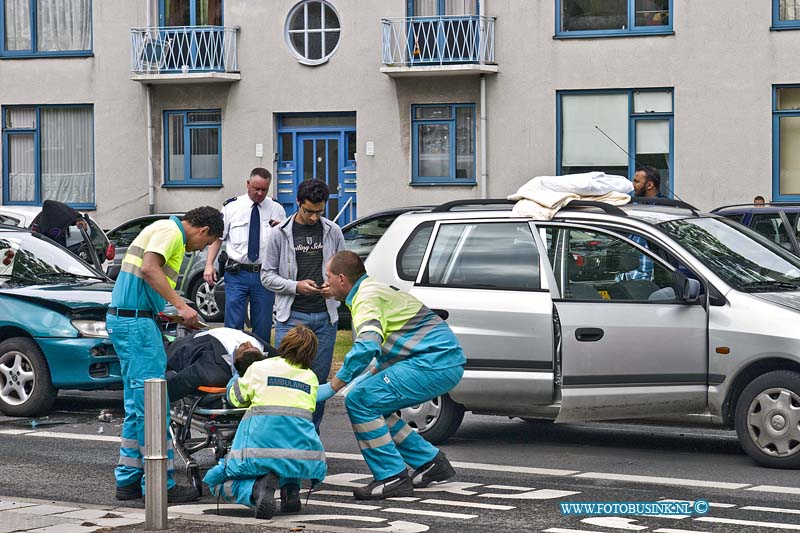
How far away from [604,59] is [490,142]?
2.65 metres

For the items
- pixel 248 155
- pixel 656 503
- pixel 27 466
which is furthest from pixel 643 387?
pixel 248 155

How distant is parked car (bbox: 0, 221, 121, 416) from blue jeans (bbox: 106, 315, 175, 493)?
3685mm

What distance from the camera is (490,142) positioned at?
27.1 metres

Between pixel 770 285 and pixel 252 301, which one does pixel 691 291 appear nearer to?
pixel 770 285

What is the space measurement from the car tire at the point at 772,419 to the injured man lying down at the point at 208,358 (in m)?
3.26

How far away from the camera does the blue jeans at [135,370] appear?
28.3ft

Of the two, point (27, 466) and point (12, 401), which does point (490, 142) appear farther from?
point (27, 466)

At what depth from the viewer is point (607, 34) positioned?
85.9 feet

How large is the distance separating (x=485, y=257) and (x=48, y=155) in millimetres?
21639

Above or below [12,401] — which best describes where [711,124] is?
above

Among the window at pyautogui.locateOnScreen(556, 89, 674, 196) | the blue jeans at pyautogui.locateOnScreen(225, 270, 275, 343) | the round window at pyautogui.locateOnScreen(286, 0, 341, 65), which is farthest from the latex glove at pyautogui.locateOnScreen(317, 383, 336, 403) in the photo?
the round window at pyautogui.locateOnScreen(286, 0, 341, 65)

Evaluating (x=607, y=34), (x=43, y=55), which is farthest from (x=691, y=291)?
(x=43, y=55)

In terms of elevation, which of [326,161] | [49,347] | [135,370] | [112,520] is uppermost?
[326,161]

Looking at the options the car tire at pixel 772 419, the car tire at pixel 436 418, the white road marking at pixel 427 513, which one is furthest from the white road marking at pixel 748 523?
the car tire at pixel 436 418
